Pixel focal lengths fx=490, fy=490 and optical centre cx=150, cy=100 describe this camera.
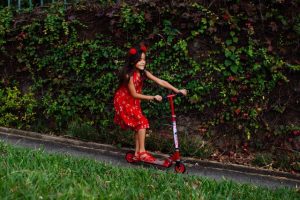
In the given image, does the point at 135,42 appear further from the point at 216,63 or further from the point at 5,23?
the point at 5,23

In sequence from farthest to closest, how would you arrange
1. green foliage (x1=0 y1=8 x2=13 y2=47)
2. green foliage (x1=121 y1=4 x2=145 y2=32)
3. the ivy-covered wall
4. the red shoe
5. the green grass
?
green foliage (x1=0 y1=8 x2=13 y2=47) < green foliage (x1=121 y1=4 x2=145 y2=32) < the ivy-covered wall < the red shoe < the green grass

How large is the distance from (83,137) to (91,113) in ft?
1.65

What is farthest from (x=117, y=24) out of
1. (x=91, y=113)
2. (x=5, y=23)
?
(x=5, y=23)

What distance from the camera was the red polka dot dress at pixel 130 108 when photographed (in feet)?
21.5

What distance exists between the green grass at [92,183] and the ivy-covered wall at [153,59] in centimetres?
242

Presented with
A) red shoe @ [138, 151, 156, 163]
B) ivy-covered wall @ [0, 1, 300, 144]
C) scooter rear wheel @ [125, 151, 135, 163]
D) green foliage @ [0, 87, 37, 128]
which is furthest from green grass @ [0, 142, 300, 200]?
green foliage @ [0, 87, 37, 128]

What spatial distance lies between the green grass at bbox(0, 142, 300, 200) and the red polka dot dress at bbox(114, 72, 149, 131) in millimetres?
1261

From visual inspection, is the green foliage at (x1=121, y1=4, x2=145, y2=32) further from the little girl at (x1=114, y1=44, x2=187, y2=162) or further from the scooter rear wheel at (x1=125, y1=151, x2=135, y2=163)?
the scooter rear wheel at (x1=125, y1=151, x2=135, y2=163)

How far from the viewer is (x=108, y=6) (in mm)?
8211

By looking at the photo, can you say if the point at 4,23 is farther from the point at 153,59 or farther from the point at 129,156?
the point at 129,156

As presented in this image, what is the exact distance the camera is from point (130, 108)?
659cm

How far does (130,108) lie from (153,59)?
145cm

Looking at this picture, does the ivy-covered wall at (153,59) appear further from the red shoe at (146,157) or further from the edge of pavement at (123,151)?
the red shoe at (146,157)

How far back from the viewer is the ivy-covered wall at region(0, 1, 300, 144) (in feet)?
23.8
